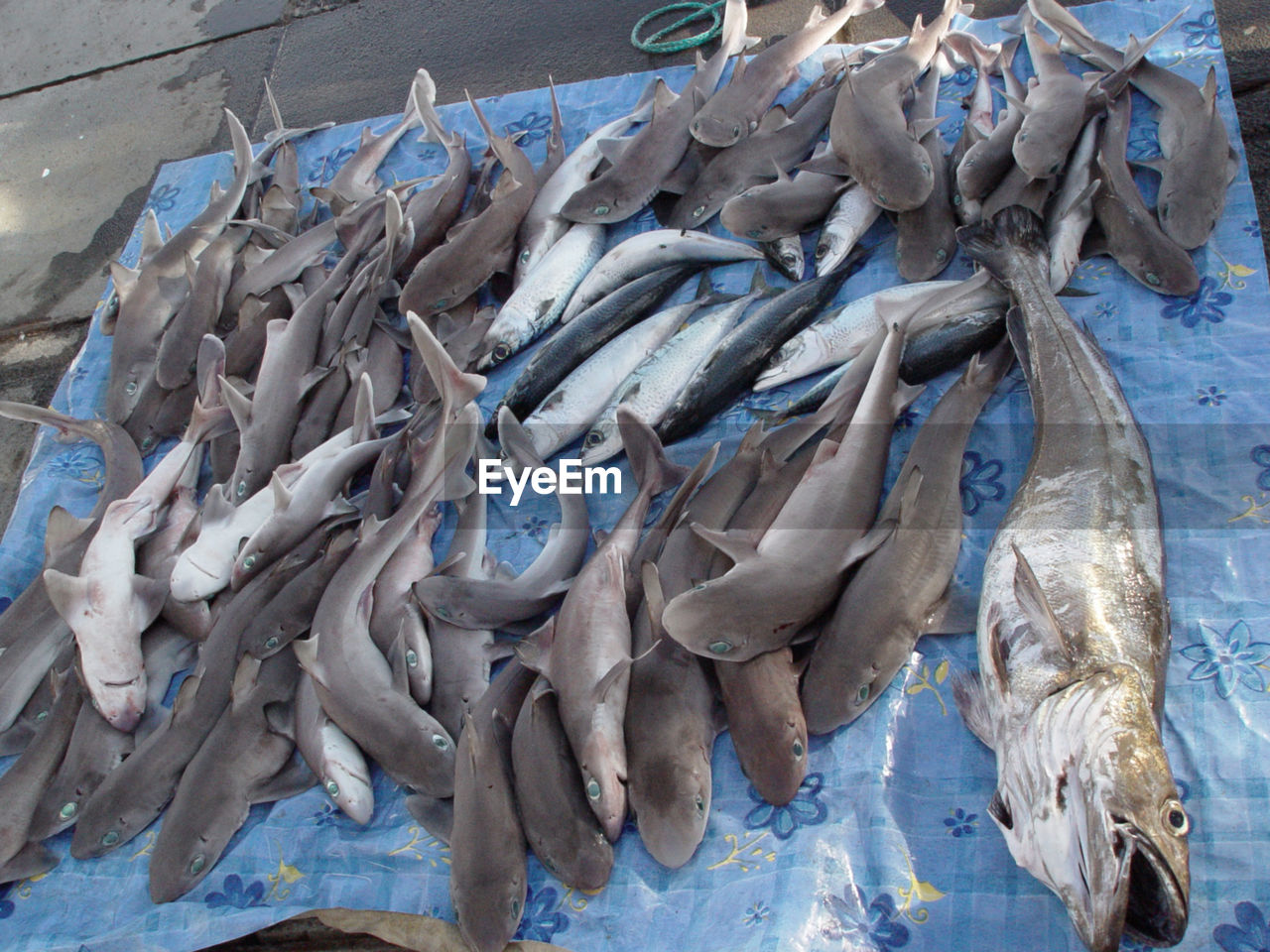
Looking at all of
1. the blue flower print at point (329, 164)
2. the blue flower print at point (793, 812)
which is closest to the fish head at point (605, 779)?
the blue flower print at point (793, 812)

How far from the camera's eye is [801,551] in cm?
248

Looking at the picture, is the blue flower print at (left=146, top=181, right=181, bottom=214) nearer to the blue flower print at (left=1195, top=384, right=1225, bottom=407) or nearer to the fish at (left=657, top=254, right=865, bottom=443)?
the fish at (left=657, top=254, right=865, bottom=443)

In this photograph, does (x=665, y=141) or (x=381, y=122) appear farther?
(x=381, y=122)

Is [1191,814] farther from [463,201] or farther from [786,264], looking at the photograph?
[463,201]

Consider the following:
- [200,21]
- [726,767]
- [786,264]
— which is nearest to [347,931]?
[726,767]

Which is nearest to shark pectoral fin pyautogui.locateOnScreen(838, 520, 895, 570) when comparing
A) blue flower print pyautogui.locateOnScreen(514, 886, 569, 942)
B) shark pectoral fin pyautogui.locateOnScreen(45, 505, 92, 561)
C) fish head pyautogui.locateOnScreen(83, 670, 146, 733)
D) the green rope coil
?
blue flower print pyautogui.locateOnScreen(514, 886, 569, 942)

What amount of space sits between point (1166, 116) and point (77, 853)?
4.35 meters

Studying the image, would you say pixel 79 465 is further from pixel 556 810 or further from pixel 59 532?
pixel 556 810

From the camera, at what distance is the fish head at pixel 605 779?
2.31 m

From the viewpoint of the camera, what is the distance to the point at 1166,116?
3.38 meters

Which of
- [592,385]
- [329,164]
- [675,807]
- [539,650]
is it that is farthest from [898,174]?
[329,164]

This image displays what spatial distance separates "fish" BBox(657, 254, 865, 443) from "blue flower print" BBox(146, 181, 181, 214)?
352 cm

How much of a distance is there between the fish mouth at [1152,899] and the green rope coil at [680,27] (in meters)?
4.41

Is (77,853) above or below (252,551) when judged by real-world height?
below
